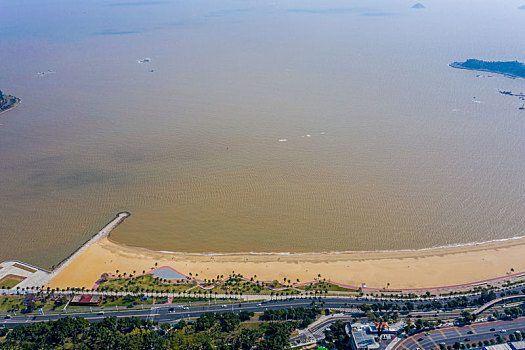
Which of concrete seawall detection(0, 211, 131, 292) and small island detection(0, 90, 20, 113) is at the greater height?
small island detection(0, 90, 20, 113)

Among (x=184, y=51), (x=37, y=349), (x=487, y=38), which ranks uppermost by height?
(x=487, y=38)

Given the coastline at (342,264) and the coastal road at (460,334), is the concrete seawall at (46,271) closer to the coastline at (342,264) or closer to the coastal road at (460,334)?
the coastline at (342,264)

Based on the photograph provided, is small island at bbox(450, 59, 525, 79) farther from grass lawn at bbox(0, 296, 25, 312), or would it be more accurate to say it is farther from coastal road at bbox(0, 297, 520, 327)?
grass lawn at bbox(0, 296, 25, 312)

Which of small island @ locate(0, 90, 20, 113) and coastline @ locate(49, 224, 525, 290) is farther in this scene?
small island @ locate(0, 90, 20, 113)

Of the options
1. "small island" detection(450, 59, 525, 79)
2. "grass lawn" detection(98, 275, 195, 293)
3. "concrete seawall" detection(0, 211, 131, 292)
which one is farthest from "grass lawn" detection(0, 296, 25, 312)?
"small island" detection(450, 59, 525, 79)

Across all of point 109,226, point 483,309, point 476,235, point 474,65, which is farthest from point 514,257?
point 474,65

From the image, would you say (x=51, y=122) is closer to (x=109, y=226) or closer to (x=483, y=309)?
(x=109, y=226)

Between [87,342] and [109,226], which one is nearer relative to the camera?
[87,342]
